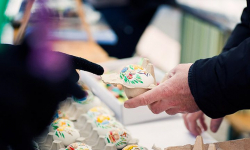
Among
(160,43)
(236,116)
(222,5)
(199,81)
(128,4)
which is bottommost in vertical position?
(160,43)

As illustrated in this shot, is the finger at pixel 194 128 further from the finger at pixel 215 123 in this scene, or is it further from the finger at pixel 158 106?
the finger at pixel 158 106

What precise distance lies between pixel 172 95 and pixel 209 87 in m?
0.13

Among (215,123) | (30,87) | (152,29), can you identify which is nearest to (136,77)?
(30,87)

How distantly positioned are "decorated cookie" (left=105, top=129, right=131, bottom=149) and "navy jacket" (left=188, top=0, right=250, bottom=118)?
0.29 metres

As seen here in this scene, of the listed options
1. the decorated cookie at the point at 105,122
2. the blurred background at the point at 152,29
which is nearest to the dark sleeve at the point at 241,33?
the decorated cookie at the point at 105,122

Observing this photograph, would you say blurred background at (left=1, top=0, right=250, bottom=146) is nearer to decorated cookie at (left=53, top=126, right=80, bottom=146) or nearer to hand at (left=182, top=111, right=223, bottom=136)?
hand at (left=182, top=111, right=223, bottom=136)

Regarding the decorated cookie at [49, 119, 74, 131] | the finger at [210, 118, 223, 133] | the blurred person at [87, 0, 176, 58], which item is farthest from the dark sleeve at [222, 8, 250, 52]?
the blurred person at [87, 0, 176, 58]

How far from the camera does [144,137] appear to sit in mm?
1463

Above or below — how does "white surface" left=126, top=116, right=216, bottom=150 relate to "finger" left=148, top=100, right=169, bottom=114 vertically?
below

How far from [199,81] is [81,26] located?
2.09 meters

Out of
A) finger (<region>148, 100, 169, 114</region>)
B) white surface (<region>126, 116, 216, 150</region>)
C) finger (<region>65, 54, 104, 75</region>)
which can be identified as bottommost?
white surface (<region>126, 116, 216, 150</region>)

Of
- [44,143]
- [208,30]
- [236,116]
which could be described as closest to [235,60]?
[44,143]

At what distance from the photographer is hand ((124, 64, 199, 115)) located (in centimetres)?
117

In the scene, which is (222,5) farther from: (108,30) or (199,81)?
(199,81)
